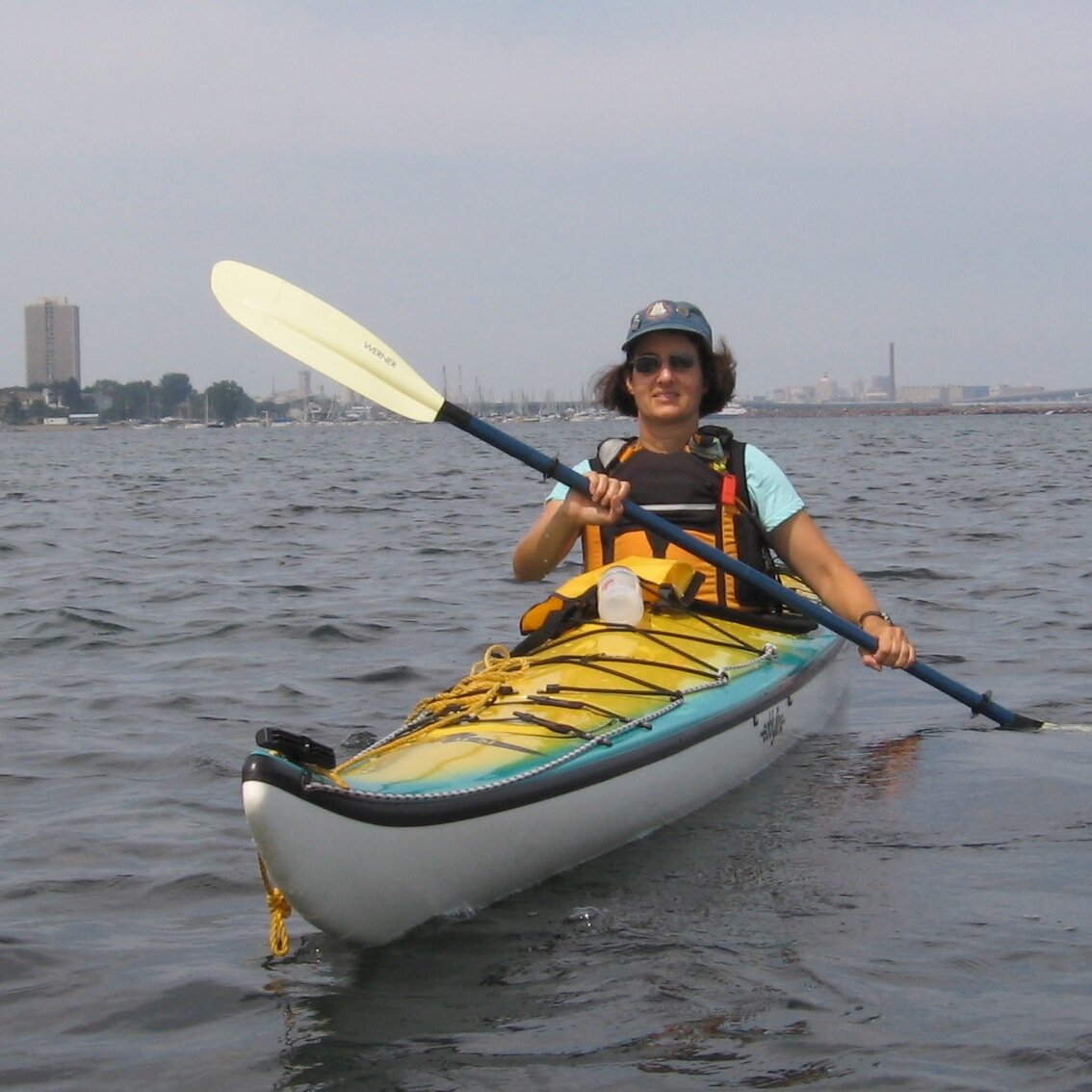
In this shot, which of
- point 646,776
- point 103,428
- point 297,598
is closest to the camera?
point 646,776

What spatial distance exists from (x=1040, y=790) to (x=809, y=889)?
1.30 metres

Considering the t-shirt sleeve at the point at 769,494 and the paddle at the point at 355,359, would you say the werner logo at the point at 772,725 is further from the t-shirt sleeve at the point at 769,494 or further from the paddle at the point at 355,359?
the t-shirt sleeve at the point at 769,494

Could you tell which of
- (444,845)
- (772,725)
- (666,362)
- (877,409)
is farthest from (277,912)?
(877,409)

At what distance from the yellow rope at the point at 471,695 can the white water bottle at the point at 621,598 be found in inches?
14.3

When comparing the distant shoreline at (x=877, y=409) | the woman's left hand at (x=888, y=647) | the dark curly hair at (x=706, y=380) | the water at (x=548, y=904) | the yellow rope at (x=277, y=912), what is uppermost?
the distant shoreline at (x=877, y=409)

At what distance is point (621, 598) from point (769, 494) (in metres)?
0.68

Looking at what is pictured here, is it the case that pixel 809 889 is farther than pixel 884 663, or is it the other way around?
pixel 884 663

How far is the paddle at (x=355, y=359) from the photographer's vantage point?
4.72m

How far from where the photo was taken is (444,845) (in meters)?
3.36

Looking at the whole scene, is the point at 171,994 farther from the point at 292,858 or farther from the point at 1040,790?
the point at 1040,790

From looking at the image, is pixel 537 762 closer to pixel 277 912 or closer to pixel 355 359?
pixel 277 912

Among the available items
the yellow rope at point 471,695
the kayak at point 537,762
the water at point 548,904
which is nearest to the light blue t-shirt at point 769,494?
the kayak at point 537,762

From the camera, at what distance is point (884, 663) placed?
475cm

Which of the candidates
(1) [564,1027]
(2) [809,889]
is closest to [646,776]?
(2) [809,889]
